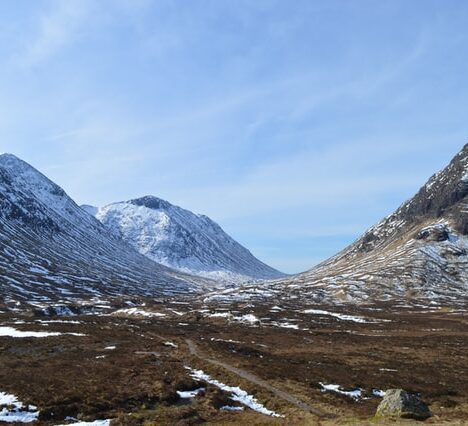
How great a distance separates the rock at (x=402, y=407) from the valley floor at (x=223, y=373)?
2.80 feet

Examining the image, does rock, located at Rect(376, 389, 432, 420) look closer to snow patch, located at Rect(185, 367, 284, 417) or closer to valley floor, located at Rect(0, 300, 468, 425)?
valley floor, located at Rect(0, 300, 468, 425)

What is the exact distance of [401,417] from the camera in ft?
97.1

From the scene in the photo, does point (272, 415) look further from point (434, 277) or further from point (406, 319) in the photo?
point (434, 277)

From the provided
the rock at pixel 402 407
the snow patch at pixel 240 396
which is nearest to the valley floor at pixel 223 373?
the snow patch at pixel 240 396

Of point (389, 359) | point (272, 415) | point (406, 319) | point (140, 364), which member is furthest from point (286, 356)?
point (406, 319)

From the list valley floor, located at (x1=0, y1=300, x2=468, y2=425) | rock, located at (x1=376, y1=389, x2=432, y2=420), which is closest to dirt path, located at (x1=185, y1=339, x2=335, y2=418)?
valley floor, located at (x1=0, y1=300, x2=468, y2=425)

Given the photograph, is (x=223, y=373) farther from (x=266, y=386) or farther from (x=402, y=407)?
(x=402, y=407)

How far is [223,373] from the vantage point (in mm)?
42594

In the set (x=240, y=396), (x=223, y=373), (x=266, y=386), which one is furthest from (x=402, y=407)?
(x=223, y=373)

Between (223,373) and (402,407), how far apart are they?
17710 millimetres

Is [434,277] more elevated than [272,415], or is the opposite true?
[434,277]

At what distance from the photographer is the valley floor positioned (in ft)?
101

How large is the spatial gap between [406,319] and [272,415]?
292 ft

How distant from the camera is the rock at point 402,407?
29875 mm
